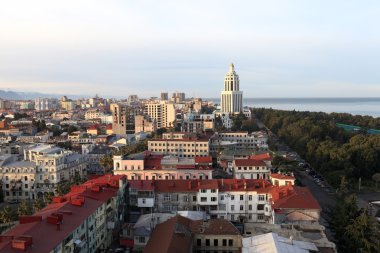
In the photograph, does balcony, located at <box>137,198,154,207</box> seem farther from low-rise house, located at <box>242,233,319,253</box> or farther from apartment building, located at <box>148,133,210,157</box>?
apartment building, located at <box>148,133,210,157</box>

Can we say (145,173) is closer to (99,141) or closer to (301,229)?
(301,229)

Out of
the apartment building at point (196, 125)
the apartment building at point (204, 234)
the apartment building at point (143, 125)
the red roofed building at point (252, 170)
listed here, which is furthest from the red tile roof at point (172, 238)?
the apartment building at point (143, 125)

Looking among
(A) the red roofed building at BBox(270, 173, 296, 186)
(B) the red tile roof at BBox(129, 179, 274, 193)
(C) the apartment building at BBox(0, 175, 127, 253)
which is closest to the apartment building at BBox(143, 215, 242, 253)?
(C) the apartment building at BBox(0, 175, 127, 253)

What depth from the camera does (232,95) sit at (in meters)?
103

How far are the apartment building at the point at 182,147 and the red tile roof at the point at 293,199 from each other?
892 inches

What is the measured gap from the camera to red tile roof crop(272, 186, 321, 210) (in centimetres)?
2252

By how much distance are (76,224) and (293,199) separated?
1259 cm

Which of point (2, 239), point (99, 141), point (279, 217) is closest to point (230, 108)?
point (99, 141)

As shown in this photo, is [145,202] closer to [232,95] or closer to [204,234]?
[204,234]

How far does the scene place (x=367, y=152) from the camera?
139 feet

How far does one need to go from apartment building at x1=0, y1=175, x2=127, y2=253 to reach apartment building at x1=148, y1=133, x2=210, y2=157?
2154 cm

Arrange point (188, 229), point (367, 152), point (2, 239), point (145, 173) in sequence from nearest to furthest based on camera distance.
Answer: point (2, 239)
point (188, 229)
point (145, 173)
point (367, 152)

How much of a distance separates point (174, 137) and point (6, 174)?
76.0 ft

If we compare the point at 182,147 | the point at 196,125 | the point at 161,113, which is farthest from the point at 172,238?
the point at 161,113
